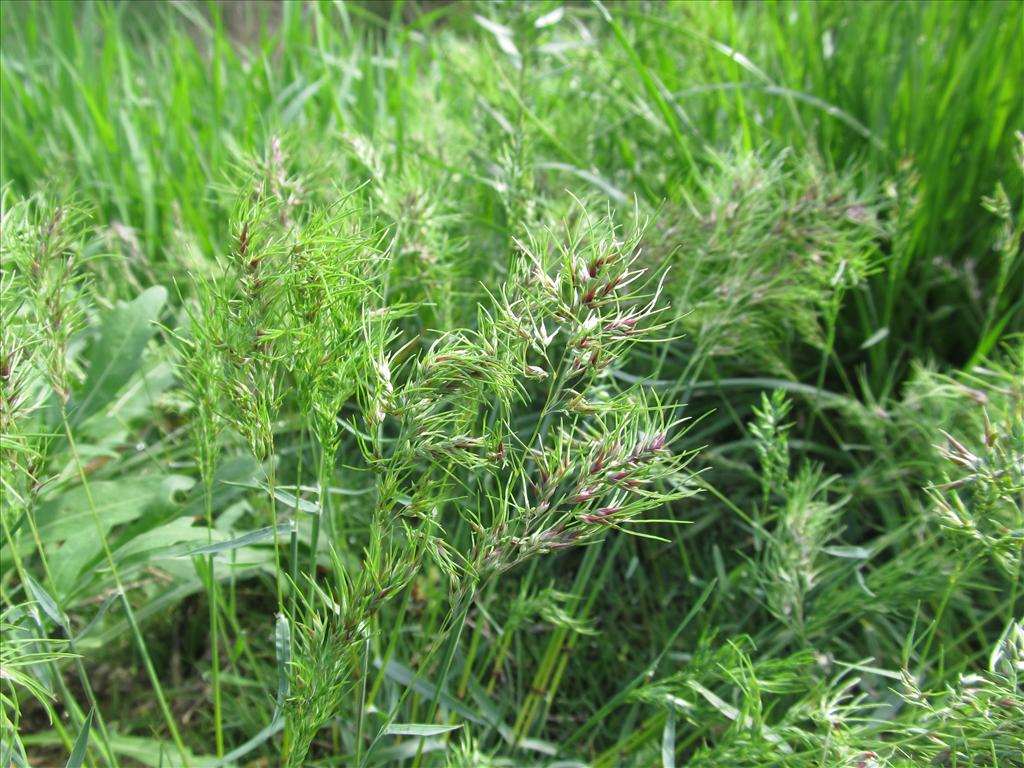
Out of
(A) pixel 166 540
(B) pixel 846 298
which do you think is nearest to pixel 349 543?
(A) pixel 166 540

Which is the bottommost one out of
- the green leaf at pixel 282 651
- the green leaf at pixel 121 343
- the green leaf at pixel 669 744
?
the green leaf at pixel 669 744

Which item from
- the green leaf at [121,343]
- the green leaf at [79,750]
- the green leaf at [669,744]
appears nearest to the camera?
the green leaf at [79,750]

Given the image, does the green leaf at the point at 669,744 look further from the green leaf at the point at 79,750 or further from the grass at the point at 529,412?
the green leaf at the point at 79,750

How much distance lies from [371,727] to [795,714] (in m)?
0.45

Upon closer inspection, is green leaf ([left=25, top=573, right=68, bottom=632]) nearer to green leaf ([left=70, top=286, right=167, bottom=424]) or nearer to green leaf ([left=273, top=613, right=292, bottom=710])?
green leaf ([left=273, top=613, right=292, bottom=710])

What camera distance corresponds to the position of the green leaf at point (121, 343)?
1282 millimetres

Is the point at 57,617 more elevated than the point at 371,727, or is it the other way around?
the point at 57,617

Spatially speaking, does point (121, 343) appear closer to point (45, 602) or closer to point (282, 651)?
point (45, 602)

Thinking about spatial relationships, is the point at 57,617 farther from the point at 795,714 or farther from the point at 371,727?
the point at 795,714

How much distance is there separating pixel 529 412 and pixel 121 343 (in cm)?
58

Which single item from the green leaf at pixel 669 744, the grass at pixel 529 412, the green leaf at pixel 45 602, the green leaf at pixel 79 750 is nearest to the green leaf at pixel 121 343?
the grass at pixel 529 412

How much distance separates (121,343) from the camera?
4.23 ft

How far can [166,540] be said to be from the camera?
1.09 metres

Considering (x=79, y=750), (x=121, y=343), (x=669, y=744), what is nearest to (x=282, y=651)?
(x=79, y=750)
